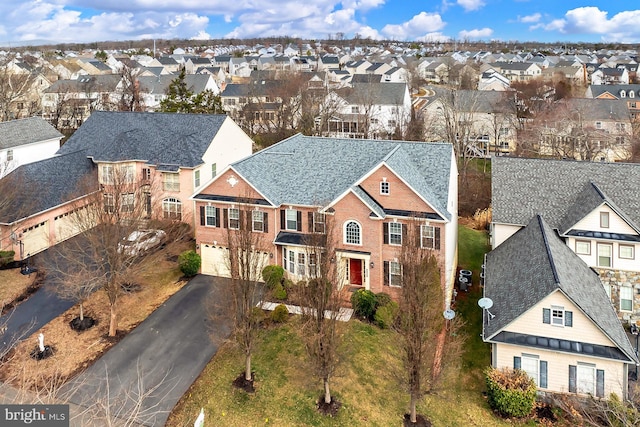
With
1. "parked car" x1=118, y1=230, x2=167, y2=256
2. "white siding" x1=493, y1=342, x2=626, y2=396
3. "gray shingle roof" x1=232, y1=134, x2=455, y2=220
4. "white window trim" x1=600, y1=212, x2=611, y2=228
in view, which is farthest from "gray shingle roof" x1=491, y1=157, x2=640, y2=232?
"parked car" x1=118, y1=230, x2=167, y2=256

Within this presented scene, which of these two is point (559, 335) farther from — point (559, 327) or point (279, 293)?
point (279, 293)

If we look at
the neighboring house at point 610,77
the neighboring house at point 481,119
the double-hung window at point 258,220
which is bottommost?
the double-hung window at point 258,220

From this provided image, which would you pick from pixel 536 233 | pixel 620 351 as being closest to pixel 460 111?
pixel 536 233

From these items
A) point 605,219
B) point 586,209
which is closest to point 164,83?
point 586,209

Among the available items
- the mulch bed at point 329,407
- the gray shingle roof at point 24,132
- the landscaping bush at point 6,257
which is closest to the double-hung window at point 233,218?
the mulch bed at point 329,407

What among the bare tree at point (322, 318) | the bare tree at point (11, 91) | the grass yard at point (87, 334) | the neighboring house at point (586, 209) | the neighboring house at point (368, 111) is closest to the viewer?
the bare tree at point (322, 318)

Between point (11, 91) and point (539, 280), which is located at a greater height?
point (11, 91)

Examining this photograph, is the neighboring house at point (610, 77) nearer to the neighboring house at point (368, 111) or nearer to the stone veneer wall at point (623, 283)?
A: the neighboring house at point (368, 111)
